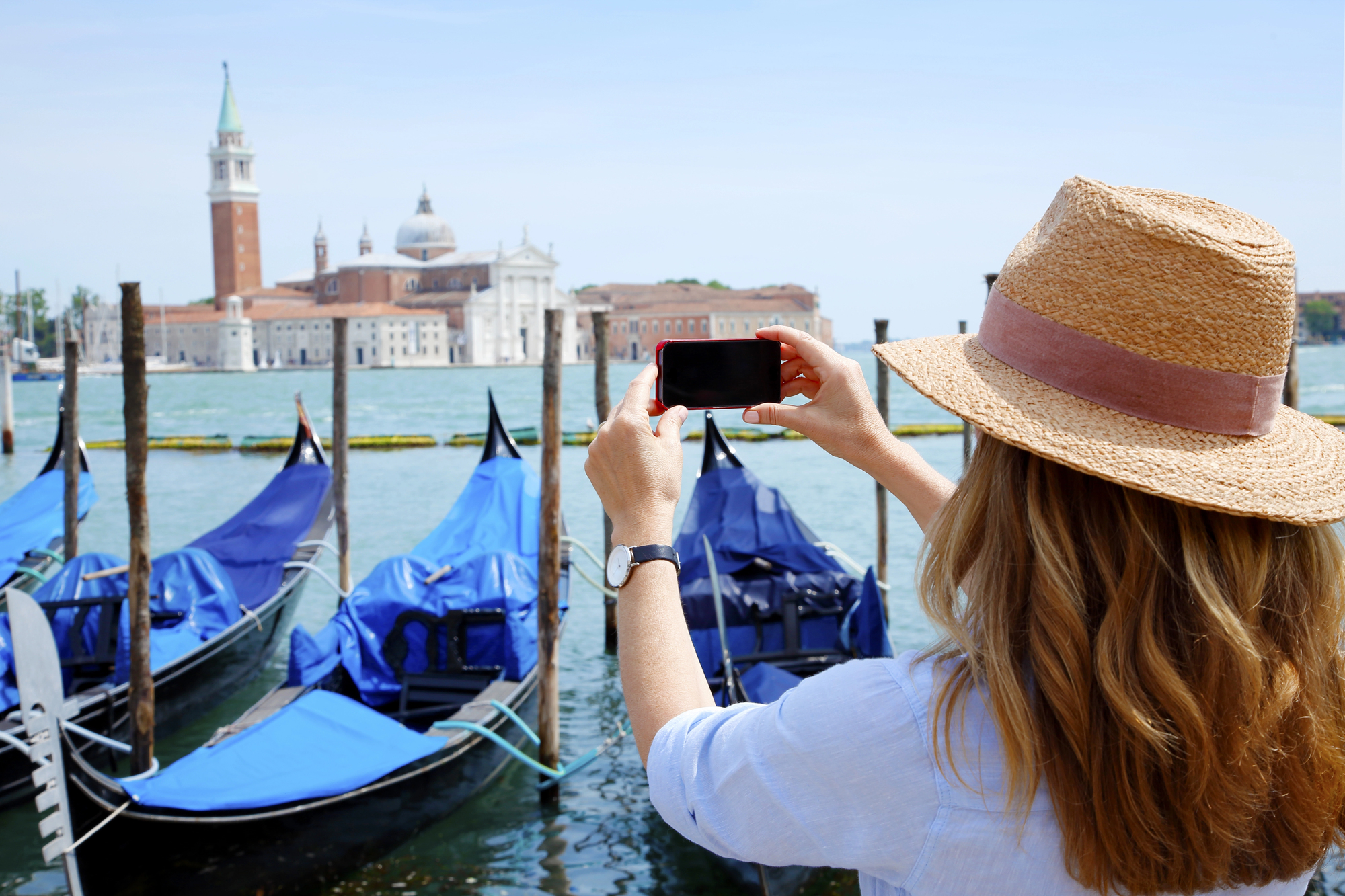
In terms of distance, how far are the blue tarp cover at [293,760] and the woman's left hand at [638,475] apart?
196cm

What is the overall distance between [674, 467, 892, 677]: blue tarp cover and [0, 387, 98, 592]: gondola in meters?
2.57

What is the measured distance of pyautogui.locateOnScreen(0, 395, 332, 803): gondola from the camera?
10.1 feet

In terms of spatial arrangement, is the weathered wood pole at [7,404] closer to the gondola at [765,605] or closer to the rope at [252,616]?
the rope at [252,616]

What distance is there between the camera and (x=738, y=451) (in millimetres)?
14617

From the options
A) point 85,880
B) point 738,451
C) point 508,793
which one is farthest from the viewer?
point 738,451

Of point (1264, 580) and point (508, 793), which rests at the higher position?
point (1264, 580)

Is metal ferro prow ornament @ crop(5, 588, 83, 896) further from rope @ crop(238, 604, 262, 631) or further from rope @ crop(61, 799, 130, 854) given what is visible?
rope @ crop(238, 604, 262, 631)

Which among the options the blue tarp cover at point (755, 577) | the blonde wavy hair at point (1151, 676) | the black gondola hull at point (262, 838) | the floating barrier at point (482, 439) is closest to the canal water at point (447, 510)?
the black gondola hull at point (262, 838)

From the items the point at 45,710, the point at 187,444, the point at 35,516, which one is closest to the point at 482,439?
the point at 187,444

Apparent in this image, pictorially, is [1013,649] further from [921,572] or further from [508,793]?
[508,793]

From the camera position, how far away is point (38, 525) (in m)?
4.67

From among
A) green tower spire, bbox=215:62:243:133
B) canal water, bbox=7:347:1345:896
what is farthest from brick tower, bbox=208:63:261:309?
canal water, bbox=7:347:1345:896

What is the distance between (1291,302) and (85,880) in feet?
7.70

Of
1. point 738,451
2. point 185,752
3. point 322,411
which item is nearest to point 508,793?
point 185,752
